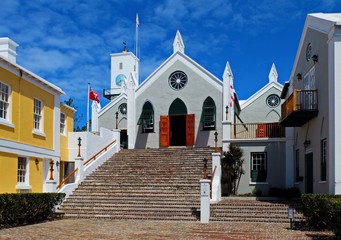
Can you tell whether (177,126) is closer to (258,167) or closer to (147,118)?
(147,118)

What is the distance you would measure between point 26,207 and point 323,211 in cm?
994

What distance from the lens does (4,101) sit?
1886 cm

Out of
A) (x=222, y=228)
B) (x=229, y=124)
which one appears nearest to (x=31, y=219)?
(x=222, y=228)

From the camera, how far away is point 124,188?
2202 centimetres

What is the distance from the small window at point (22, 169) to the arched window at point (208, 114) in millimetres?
13222

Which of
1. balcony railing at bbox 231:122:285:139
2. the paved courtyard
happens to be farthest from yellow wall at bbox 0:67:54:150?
balcony railing at bbox 231:122:285:139

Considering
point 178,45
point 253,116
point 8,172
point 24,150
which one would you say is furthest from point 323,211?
point 253,116

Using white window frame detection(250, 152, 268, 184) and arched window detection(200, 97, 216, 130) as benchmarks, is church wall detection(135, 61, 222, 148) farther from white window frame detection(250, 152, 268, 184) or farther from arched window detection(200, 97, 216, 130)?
white window frame detection(250, 152, 268, 184)

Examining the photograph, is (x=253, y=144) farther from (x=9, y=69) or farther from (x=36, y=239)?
(x=36, y=239)

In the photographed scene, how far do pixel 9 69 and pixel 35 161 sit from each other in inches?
178

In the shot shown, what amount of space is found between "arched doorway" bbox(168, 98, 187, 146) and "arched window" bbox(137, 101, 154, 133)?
128cm

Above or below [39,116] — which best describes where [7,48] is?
above

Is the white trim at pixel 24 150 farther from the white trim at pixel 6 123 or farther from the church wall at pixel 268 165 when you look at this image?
the church wall at pixel 268 165

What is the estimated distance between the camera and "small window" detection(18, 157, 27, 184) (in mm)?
20062
